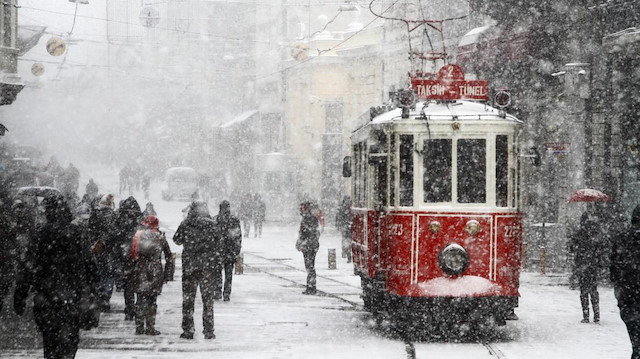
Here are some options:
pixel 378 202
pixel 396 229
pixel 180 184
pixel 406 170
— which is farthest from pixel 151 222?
pixel 180 184

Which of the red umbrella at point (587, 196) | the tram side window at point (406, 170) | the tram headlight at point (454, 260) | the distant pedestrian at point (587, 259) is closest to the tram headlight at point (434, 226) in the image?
the tram headlight at point (454, 260)

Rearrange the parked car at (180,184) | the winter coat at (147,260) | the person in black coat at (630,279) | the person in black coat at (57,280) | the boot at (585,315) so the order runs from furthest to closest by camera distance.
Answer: the parked car at (180,184) < the boot at (585,315) < the winter coat at (147,260) < the person in black coat at (630,279) < the person in black coat at (57,280)

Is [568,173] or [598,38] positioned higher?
[598,38]

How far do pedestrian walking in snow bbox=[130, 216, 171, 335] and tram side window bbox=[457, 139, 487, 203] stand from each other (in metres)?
3.91

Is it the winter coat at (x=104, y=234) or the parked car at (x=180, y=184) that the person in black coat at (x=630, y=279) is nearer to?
the winter coat at (x=104, y=234)

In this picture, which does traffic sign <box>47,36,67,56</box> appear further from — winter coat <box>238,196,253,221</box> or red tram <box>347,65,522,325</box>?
red tram <box>347,65,522,325</box>

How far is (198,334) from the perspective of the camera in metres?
13.4

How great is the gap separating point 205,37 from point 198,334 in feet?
206

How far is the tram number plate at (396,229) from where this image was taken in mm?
13039

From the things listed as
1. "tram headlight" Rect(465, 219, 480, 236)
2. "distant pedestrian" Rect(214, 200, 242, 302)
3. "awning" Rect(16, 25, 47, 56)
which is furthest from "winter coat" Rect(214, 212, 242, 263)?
"awning" Rect(16, 25, 47, 56)

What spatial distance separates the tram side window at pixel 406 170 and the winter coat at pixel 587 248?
11.9 feet

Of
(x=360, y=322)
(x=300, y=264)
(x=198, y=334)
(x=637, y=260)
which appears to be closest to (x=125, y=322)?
(x=198, y=334)

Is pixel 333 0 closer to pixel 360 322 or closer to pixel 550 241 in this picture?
pixel 550 241

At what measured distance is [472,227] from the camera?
12945mm
